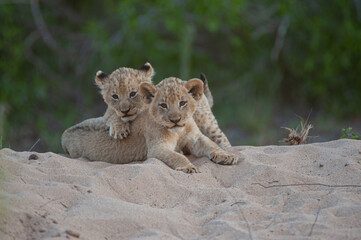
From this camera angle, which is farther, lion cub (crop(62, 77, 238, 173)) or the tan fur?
the tan fur

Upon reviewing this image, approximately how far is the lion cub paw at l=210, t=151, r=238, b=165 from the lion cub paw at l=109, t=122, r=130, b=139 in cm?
102

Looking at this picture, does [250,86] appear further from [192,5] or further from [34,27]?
[34,27]

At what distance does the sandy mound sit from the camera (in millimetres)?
3566

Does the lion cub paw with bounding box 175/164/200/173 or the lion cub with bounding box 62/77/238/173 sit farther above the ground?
the lion cub with bounding box 62/77/238/173

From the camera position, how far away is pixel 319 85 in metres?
12.6

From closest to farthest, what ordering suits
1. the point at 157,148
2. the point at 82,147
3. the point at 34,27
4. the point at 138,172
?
the point at 138,172 < the point at 157,148 < the point at 82,147 < the point at 34,27

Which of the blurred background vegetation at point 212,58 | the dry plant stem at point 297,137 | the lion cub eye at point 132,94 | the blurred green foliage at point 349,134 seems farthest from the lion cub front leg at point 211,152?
the blurred background vegetation at point 212,58

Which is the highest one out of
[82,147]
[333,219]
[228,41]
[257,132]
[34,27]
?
[228,41]

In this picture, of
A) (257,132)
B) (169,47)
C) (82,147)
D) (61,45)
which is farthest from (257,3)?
(82,147)

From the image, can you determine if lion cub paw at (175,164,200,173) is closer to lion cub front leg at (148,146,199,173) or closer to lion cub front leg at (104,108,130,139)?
lion cub front leg at (148,146,199,173)

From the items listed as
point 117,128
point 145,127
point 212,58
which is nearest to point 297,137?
point 145,127

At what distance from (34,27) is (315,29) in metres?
6.73

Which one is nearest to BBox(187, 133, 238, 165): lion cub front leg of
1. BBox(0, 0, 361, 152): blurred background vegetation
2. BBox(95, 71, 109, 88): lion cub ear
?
BBox(95, 71, 109, 88): lion cub ear

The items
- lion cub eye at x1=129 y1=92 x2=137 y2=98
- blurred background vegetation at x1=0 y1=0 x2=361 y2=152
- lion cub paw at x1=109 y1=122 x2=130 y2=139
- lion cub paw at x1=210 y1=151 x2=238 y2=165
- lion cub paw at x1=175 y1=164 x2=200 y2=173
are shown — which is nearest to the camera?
lion cub paw at x1=175 y1=164 x2=200 y2=173
